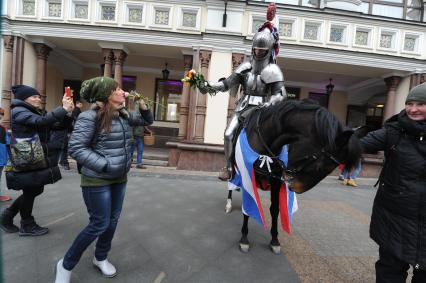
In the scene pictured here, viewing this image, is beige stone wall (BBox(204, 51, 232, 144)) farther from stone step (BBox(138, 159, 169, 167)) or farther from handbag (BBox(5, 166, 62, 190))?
handbag (BBox(5, 166, 62, 190))

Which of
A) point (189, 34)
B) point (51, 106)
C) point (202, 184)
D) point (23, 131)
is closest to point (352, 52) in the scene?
point (189, 34)

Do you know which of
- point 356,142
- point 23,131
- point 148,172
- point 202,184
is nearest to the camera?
point 356,142

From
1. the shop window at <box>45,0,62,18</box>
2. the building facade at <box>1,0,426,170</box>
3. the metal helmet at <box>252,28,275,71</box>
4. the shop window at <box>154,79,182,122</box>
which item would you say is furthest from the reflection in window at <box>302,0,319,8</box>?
the shop window at <box>45,0,62,18</box>

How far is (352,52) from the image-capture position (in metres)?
8.80

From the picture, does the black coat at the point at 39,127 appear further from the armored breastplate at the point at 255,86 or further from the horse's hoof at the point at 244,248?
the horse's hoof at the point at 244,248

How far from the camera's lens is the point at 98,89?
224 centimetres

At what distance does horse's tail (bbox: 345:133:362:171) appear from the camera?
1771 millimetres

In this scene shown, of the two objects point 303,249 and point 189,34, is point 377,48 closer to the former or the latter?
point 189,34

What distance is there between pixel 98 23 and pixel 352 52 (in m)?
8.29

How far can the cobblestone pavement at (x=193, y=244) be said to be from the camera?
2666mm

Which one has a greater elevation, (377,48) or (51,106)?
(377,48)

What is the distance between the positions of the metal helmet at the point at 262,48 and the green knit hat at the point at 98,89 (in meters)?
2.05

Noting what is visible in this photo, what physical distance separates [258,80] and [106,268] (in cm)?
281

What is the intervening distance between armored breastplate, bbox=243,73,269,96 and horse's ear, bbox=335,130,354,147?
6.11 feet
